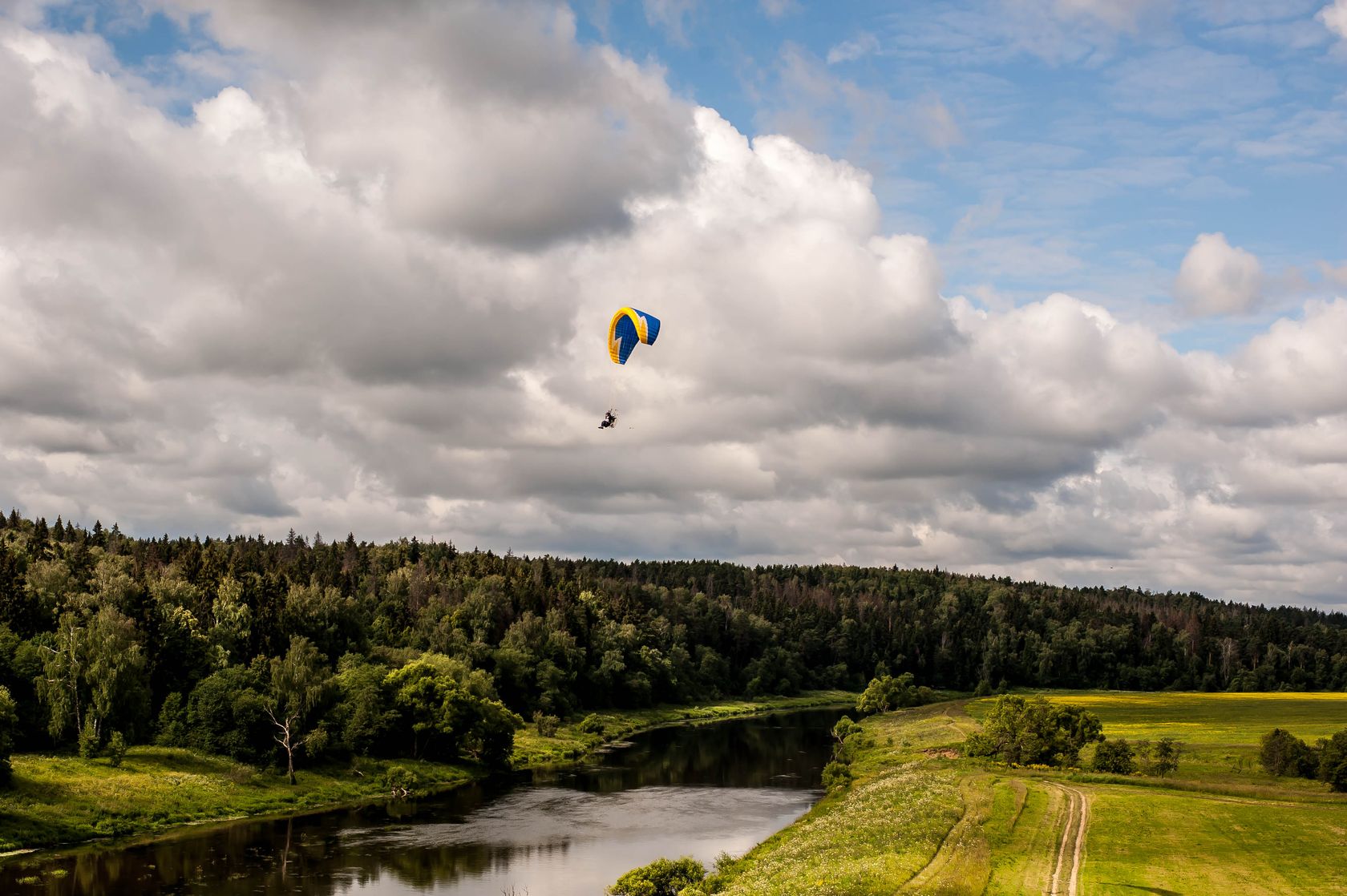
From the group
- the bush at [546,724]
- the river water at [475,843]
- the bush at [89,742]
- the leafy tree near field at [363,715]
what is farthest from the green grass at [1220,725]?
the bush at [89,742]

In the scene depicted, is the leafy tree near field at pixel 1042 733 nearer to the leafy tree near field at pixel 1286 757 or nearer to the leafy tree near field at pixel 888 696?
the leafy tree near field at pixel 1286 757

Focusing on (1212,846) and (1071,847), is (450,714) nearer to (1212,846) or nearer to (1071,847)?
(1071,847)

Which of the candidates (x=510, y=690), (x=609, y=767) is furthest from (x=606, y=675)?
(x=609, y=767)

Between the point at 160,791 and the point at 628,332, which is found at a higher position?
the point at 628,332

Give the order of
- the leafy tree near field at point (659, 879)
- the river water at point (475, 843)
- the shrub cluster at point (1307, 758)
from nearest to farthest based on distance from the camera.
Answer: the leafy tree near field at point (659, 879) < the river water at point (475, 843) < the shrub cluster at point (1307, 758)

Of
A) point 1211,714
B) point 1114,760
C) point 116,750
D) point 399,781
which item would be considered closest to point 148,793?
point 116,750
